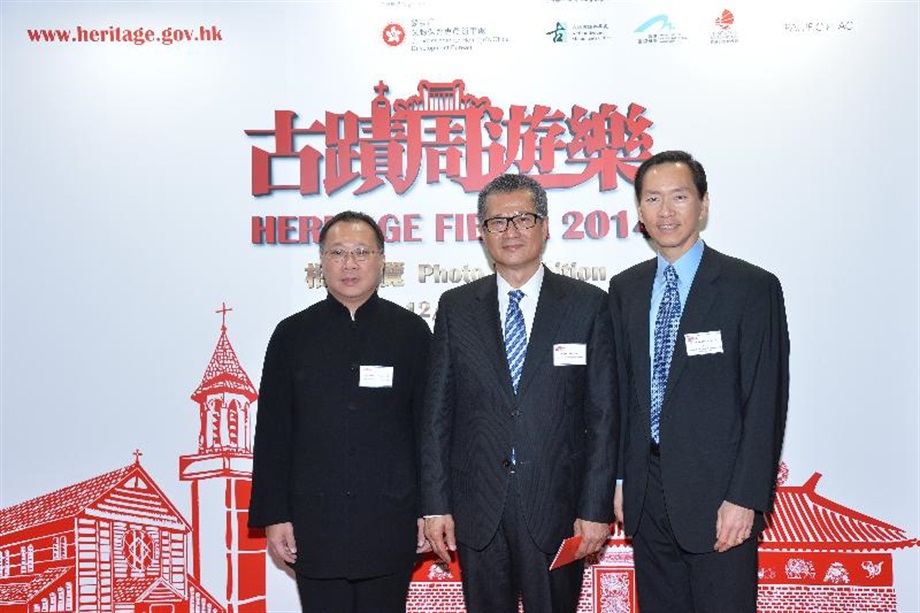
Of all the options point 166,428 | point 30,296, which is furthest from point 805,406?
point 30,296

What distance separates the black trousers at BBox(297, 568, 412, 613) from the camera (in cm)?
257

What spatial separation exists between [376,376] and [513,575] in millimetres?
746

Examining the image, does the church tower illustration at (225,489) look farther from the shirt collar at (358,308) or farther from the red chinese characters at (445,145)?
the shirt collar at (358,308)

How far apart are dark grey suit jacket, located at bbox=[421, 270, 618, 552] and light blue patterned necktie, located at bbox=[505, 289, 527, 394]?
3cm

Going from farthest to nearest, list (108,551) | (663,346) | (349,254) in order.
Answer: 1. (108,551)
2. (349,254)
3. (663,346)

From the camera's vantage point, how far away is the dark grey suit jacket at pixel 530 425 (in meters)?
2.37

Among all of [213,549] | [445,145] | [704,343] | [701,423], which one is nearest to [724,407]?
[701,423]

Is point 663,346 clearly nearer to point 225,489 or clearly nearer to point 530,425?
point 530,425

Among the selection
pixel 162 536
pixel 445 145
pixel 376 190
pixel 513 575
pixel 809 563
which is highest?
pixel 445 145

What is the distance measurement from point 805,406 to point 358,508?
1952 millimetres

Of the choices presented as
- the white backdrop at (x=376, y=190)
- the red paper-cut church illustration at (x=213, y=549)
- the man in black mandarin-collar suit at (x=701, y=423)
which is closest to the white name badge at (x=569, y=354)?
the man in black mandarin-collar suit at (x=701, y=423)

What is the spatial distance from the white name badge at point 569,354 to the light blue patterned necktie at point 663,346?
22cm

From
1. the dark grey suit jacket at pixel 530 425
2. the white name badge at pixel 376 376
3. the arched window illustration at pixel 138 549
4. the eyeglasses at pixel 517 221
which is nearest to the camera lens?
the dark grey suit jacket at pixel 530 425

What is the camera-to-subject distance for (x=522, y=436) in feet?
7.82
